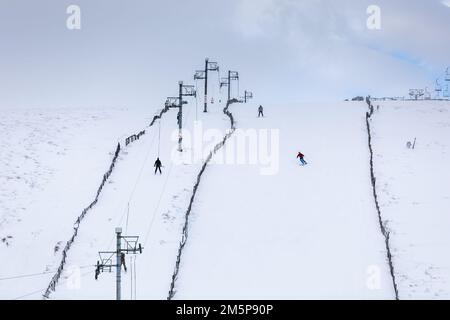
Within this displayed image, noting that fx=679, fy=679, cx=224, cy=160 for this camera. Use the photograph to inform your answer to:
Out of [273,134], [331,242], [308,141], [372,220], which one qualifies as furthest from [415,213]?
[273,134]

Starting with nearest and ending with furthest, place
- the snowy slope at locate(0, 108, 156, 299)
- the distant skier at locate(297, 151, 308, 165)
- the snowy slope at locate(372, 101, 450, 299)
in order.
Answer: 1. the snowy slope at locate(372, 101, 450, 299)
2. the snowy slope at locate(0, 108, 156, 299)
3. the distant skier at locate(297, 151, 308, 165)

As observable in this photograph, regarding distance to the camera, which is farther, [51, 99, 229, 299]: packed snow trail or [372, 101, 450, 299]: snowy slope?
[372, 101, 450, 299]: snowy slope

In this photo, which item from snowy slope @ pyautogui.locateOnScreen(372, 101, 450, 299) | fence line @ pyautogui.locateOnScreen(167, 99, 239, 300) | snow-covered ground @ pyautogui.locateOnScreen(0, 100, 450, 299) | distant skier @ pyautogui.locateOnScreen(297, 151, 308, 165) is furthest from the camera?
distant skier @ pyautogui.locateOnScreen(297, 151, 308, 165)

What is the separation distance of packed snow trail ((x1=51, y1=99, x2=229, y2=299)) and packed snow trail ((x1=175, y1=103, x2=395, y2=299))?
990mm

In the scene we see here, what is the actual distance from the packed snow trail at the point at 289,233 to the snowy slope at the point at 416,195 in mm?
1191

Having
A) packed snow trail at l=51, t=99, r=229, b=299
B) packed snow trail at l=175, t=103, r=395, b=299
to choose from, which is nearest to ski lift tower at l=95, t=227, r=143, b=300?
packed snow trail at l=51, t=99, r=229, b=299

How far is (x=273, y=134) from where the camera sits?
49656 millimetres

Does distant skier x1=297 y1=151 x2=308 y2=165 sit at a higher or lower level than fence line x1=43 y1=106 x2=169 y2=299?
higher

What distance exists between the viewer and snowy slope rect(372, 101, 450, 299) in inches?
1158

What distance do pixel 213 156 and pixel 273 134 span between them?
28.5 ft

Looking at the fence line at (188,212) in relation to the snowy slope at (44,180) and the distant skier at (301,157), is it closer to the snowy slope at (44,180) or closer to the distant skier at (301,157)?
the distant skier at (301,157)

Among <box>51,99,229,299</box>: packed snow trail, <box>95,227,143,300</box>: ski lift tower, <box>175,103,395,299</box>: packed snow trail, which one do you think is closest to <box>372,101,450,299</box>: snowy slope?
<box>175,103,395,299</box>: packed snow trail

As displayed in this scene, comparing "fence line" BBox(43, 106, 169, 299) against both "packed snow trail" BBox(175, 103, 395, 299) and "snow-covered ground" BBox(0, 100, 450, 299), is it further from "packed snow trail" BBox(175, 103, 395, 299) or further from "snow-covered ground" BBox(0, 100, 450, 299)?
"packed snow trail" BBox(175, 103, 395, 299)

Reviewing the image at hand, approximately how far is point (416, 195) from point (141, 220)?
616 inches
